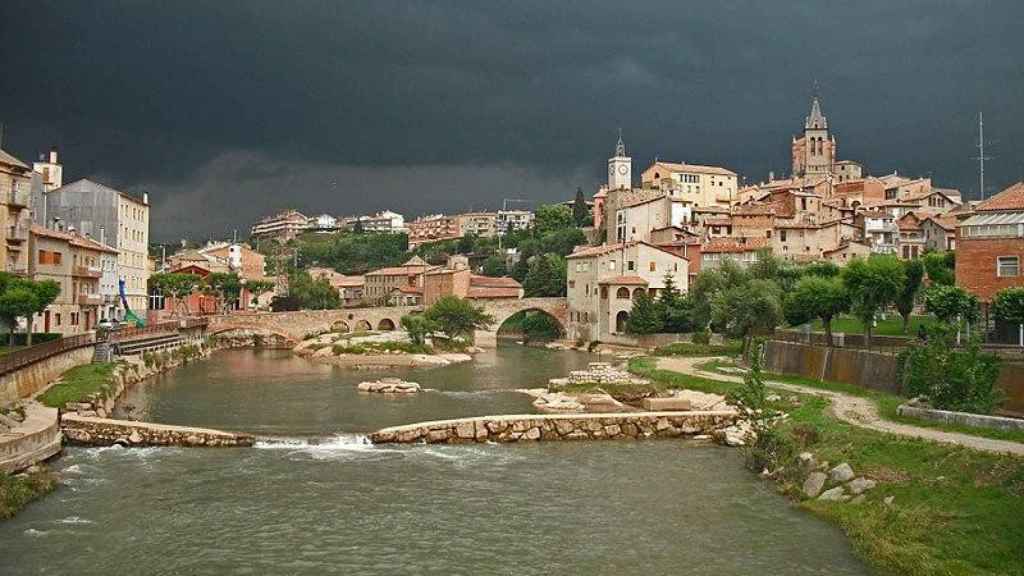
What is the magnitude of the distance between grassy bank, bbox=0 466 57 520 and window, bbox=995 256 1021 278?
118 ft

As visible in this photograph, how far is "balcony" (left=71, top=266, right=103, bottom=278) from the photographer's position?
5588 cm

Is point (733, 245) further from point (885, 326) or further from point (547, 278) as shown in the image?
point (885, 326)

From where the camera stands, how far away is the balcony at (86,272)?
183ft

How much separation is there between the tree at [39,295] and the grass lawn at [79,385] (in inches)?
117

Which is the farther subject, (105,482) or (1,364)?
(1,364)

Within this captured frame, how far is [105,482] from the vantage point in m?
24.2

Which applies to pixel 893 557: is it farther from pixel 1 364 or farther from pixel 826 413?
pixel 1 364

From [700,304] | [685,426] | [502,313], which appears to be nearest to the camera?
[685,426]

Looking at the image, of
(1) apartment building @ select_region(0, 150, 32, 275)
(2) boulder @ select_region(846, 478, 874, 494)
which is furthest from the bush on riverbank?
(1) apartment building @ select_region(0, 150, 32, 275)

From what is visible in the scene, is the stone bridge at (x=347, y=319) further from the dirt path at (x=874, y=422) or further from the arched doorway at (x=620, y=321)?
the dirt path at (x=874, y=422)

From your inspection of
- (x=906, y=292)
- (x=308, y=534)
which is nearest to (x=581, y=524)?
(x=308, y=534)

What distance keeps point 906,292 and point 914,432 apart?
73.0ft

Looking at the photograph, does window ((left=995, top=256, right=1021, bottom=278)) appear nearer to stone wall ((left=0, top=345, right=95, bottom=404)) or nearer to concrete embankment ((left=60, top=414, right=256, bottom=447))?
concrete embankment ((left=60, top=414, right=256, bottom=447))

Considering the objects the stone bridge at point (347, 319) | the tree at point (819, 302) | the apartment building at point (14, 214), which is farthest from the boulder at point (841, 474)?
the stone bridge at point (347, 319)
